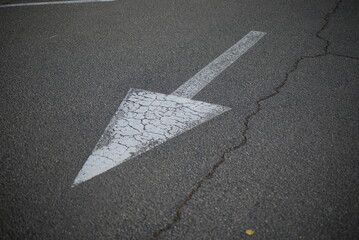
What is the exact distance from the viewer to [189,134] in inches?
97.2

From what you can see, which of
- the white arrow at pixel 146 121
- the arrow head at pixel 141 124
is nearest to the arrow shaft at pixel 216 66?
the white arrow at pixel 146 121

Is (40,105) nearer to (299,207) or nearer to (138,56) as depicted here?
(138,56)

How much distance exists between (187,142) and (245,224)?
85 cm

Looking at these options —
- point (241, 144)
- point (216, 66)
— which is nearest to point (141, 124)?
point (241, 144)

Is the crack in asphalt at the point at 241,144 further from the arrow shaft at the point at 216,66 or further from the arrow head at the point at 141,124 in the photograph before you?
the arrow shaft at the point at 216,66

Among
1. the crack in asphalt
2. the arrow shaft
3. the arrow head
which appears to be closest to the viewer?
the crack in asphalt

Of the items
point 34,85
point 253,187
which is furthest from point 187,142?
point 34,85

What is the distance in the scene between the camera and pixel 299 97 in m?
2.87

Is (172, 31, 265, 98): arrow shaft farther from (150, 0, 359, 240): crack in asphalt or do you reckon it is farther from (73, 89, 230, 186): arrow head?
(150, 0, 359, 240): crack in asphalt

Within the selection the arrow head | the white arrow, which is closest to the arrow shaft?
the white arrow

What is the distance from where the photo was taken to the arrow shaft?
3014mm

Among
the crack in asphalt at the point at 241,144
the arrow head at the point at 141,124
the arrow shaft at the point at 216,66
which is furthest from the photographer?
the arrow shaft at the point at 216,66

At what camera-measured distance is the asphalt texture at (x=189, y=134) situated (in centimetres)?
184

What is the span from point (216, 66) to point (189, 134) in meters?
1.26
